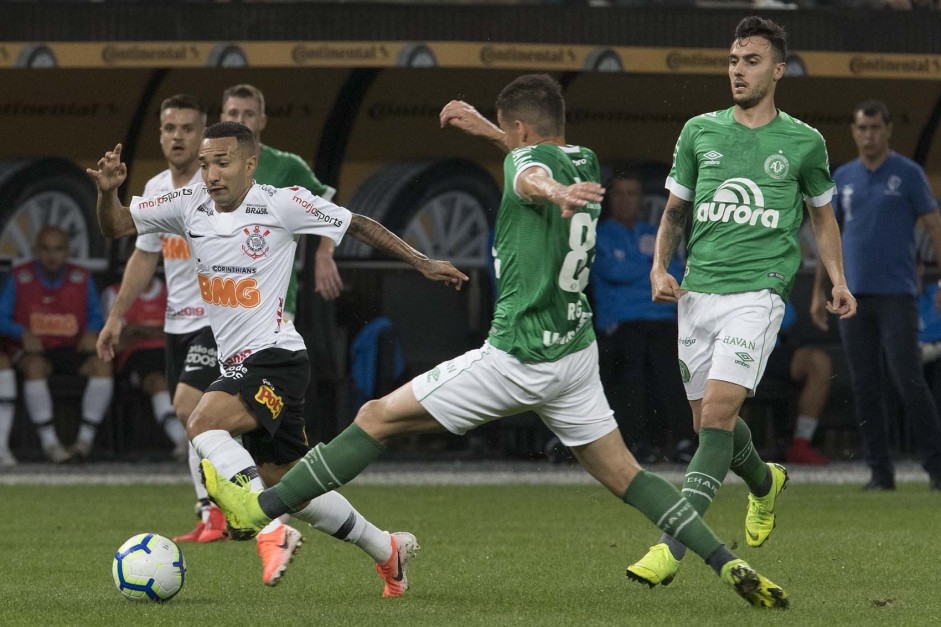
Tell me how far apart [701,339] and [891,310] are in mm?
4448

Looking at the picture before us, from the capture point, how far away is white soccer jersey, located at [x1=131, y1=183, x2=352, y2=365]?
22.7ft

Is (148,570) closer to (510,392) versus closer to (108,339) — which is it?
(510,392)

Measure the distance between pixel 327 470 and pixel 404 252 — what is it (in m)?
1.03

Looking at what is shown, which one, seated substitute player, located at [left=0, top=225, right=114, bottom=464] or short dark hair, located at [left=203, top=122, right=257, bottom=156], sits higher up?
short dark hair, located at [left=203, top=122, right=257, bottom=156]

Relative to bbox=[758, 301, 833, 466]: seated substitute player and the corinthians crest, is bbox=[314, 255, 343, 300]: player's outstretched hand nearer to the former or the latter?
the corinthians crest

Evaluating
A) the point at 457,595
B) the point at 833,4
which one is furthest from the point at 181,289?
the point at 833,4

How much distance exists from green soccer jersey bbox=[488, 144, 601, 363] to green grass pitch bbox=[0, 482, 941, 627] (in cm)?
96

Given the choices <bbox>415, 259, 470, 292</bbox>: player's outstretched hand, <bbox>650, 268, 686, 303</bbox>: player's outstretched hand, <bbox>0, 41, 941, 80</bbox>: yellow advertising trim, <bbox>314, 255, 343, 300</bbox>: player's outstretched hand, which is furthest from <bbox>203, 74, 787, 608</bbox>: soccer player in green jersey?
<bbox>0, 41, 941, 80</bbox>: yellow advertising trim

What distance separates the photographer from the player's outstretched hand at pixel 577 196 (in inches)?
218

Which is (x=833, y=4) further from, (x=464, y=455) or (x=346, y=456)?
(x=346, y=456)

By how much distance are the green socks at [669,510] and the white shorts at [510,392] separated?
0.23m

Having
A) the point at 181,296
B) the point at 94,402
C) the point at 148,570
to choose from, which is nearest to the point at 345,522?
the point at 148,570

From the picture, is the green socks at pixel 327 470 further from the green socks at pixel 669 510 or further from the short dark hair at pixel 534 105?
the short dark hair at pixel 534 105

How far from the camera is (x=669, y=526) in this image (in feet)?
20.1
